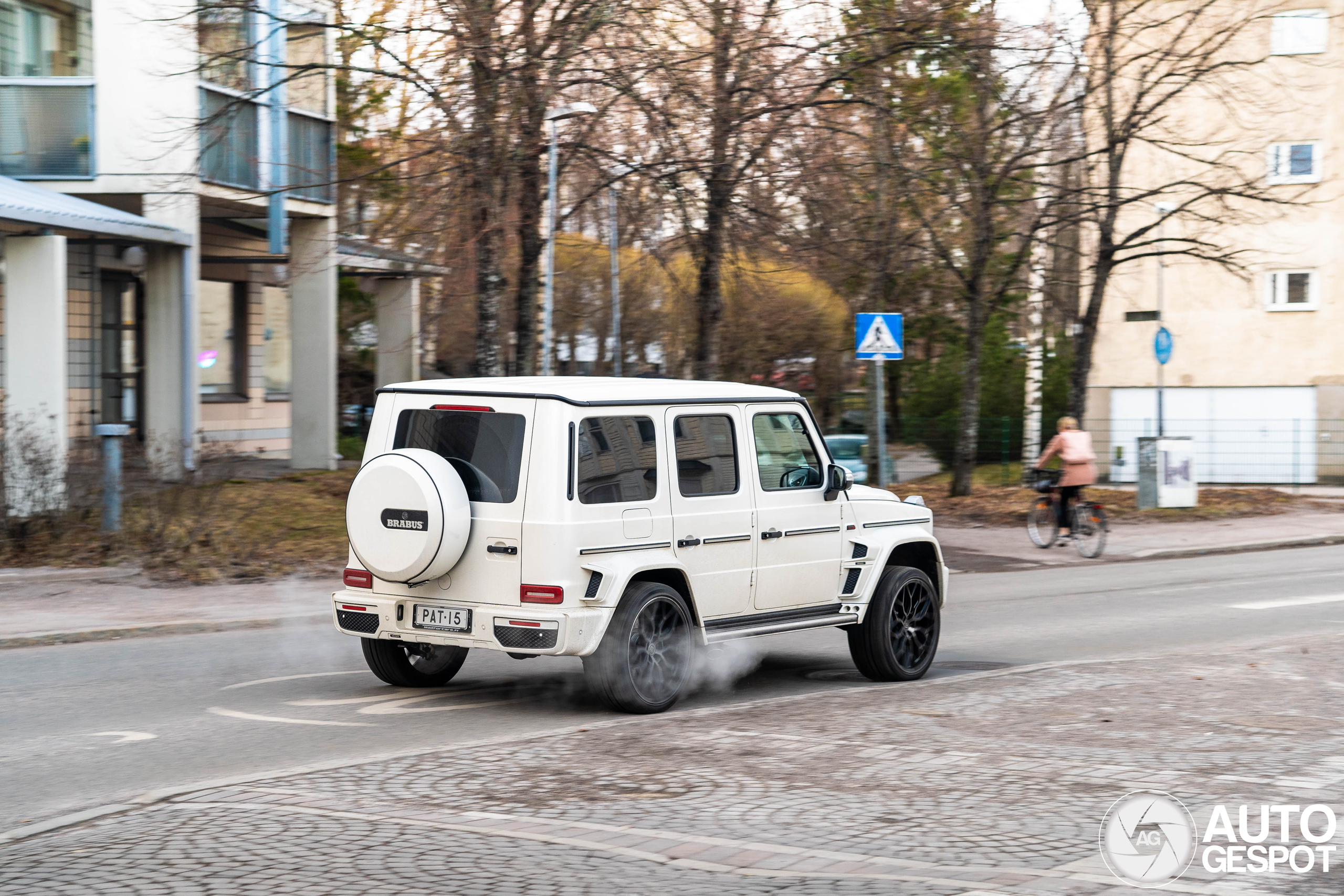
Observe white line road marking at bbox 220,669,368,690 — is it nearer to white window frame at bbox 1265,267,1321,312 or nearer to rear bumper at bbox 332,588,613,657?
rear bumper at bbox 332,588,613,657

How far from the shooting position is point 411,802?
5949 millimetres

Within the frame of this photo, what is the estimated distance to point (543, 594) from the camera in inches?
303

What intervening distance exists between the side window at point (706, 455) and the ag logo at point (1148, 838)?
3.16 meters

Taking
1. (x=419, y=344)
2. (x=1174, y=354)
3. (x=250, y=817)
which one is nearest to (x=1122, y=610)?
(x=250, y=817)

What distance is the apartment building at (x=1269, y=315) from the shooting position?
35.2 metres

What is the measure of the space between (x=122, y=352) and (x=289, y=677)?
16486mm

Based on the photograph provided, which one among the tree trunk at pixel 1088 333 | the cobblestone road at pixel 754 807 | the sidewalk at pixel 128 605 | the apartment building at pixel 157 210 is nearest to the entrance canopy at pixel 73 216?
the apartment building at pixel 157 210

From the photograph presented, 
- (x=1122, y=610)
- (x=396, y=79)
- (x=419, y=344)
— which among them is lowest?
(x=1122, y=610)

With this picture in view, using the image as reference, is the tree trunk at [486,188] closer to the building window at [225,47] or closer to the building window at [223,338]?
the building window at [225,47]

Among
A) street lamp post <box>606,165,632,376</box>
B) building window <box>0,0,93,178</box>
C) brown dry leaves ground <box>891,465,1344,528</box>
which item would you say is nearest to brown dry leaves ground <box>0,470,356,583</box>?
building window <box>0,0,93,178</box>

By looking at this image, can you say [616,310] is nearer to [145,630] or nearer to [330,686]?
[145,630]

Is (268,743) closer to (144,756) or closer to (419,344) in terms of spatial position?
(144,756)

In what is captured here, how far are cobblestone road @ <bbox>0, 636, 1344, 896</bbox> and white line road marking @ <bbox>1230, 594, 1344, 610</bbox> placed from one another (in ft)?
18.3

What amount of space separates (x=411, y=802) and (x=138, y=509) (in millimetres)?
9593
